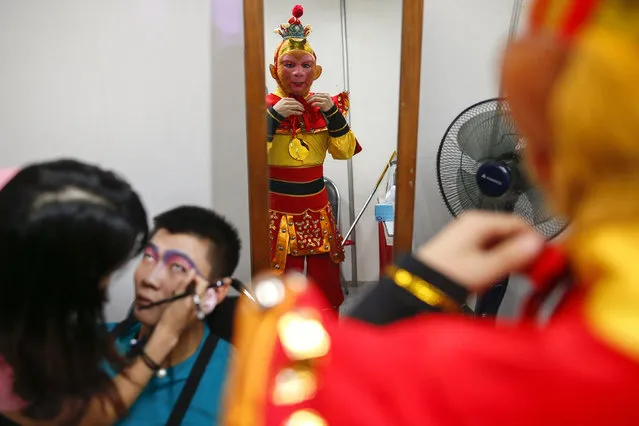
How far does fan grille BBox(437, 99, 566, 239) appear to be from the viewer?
0.95 metres

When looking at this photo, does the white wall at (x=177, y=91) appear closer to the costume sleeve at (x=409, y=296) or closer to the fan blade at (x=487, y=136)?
the fan blade at (x=487, y=136)

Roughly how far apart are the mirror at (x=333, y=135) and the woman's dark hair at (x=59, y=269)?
395mm

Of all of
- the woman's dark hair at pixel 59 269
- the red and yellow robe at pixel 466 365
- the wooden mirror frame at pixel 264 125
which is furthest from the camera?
the wooden mirror frame at pixel 264 125

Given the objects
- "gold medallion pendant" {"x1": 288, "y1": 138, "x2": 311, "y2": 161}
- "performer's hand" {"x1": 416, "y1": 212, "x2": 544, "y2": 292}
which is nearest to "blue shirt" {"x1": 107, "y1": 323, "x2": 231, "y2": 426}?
"gold medallion pendant" {"x1": 288, "y1": 138, "x2": 311, "y2": 161}

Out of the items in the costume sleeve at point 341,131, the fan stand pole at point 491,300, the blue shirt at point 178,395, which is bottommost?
the blue shirt at point 178,395

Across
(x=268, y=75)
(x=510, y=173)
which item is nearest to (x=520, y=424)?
(x=510, y=173)

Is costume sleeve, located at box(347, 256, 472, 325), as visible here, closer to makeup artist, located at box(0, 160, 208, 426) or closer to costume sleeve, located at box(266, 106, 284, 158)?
makeup artist, located at box(0, 160, 208, 426)

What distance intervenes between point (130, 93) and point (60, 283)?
60 cm

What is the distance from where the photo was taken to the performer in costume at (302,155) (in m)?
0.96

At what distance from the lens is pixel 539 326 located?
32 centimetres

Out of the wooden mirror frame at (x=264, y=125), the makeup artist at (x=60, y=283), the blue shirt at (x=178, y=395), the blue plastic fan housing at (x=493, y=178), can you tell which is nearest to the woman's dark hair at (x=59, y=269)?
the makeup artist at (x=60, y=283)

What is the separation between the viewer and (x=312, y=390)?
0.34m

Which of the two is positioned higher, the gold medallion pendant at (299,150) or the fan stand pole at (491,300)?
the gold medallion pendant at (299,150)

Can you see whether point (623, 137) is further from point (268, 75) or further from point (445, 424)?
point (268, 75)
